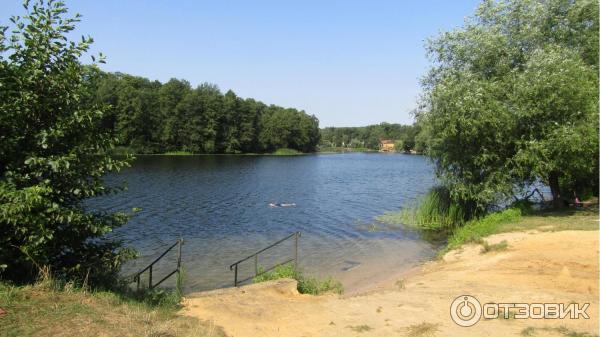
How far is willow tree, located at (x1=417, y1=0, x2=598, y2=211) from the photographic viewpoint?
1847cm

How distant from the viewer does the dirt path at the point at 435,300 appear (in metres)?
7.98

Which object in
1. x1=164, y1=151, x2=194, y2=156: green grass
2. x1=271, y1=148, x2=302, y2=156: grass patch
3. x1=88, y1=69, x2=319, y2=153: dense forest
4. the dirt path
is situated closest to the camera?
the dirt path

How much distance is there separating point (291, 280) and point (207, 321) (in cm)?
403

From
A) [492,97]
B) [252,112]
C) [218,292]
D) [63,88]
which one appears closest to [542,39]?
[492,97]

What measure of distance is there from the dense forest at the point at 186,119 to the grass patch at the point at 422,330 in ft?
283

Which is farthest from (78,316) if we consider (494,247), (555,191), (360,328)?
(555,191)

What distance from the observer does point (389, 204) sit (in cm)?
3597

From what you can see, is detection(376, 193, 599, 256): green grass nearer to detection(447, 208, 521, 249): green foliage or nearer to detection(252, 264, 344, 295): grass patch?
detection(447, 208, 521, 249): green foliage

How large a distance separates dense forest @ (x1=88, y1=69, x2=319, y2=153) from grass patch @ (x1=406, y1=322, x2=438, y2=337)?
86189 millimetres

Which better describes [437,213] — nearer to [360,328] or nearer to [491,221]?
[491,221]

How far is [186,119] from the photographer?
106 m

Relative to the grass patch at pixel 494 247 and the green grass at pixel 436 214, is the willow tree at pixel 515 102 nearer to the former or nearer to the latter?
the green grass at pixel 436 214

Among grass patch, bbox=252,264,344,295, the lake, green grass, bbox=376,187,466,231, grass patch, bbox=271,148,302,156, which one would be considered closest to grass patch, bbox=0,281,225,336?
grass patch, bbox=252,264,344,295

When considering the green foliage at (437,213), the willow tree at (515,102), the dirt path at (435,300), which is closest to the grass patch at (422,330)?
the dirt path at (435,300)
